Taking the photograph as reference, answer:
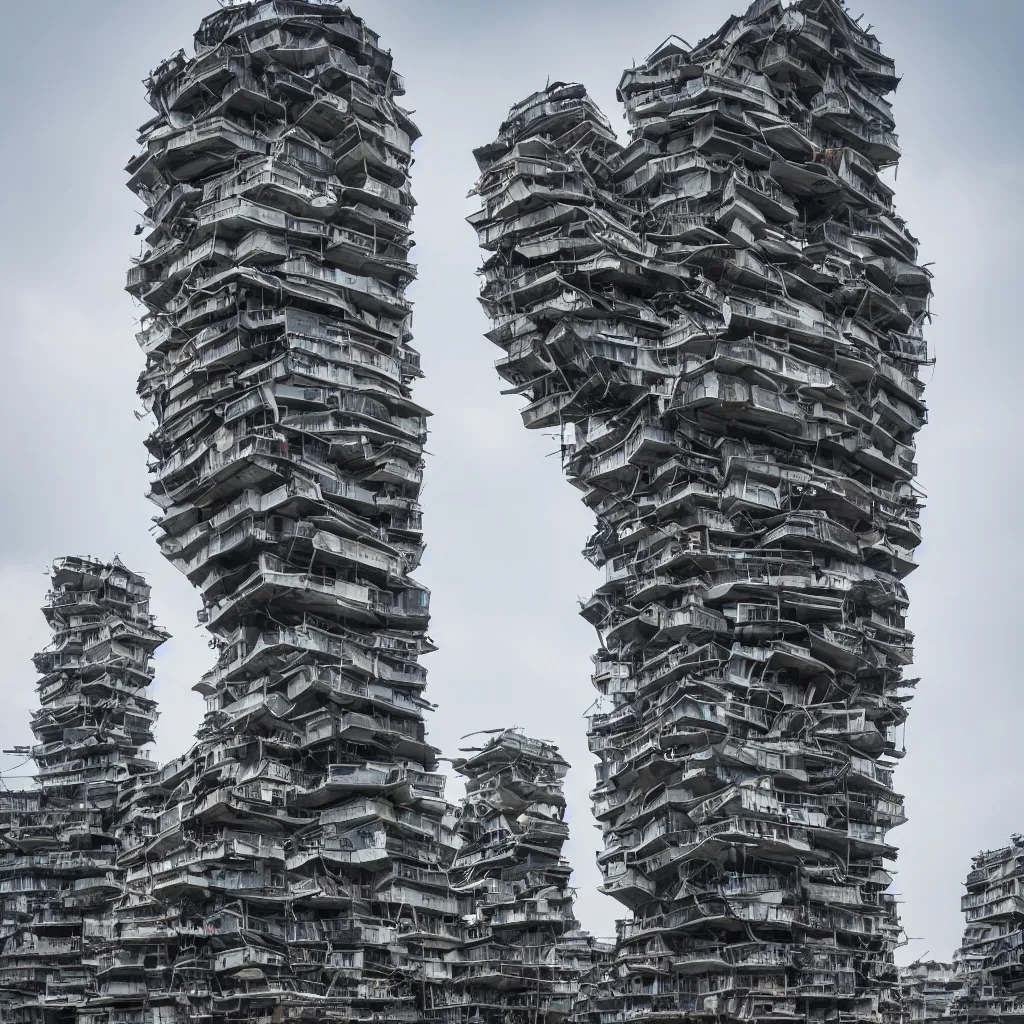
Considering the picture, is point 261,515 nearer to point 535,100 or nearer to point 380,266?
point 380,266

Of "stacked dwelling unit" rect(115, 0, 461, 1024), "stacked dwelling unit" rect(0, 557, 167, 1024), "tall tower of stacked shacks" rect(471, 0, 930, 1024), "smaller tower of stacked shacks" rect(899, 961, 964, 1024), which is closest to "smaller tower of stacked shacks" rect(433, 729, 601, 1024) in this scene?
"stacked dwelling unit" rect(115, 0, 461, 1024)

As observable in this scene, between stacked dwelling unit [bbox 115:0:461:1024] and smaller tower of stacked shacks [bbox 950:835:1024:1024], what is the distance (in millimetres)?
32912

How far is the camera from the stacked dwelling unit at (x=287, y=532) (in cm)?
8844

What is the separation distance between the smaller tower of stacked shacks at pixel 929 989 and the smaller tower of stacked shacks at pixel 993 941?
1.11 metres

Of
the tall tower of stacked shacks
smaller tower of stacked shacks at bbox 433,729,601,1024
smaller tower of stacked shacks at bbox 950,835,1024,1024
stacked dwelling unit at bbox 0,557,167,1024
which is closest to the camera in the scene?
the tall tower of stacked shacks

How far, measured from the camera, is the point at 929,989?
122 meters

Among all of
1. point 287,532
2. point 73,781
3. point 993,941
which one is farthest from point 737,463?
point 73,781

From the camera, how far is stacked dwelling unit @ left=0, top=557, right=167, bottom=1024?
111 m

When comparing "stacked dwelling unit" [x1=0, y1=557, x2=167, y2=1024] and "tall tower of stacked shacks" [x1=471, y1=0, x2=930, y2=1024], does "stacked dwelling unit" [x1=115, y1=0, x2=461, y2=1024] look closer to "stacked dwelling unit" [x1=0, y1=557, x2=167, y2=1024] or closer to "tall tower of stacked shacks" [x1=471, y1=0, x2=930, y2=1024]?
"tall tower of stacked shacks" [x1=471, y1=0, x2=930, y2=1024]

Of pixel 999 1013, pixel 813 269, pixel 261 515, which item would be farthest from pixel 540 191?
pixel 999 1013

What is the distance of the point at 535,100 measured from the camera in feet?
346

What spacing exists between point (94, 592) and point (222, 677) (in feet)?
108

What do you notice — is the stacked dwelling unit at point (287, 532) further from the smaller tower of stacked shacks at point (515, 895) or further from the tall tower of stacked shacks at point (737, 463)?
the tall tower of stacked shacks at point (737, 463)

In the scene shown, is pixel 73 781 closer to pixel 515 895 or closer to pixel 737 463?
pixel 515 895
